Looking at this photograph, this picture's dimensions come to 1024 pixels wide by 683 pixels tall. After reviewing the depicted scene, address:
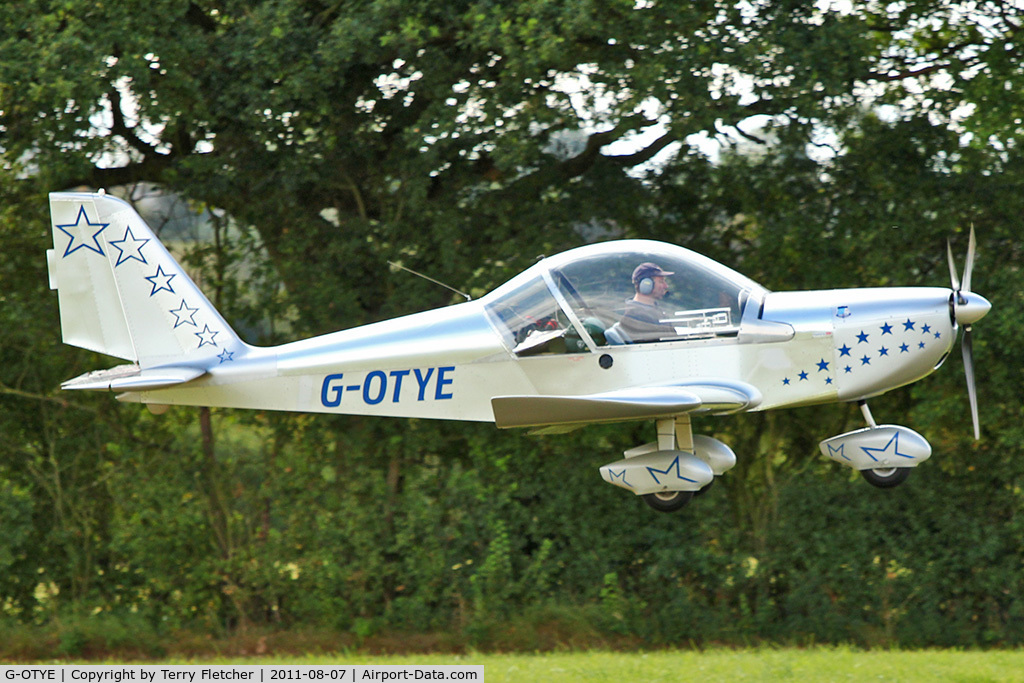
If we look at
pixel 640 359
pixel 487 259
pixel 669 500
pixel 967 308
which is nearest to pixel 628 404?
pixel 640 359

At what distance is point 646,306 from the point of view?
638 centimetres

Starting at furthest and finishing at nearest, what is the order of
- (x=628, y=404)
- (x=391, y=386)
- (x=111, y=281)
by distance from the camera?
(x=111, y=281), (x=391, y=386), (x=628, y=404)

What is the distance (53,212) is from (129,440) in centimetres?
651

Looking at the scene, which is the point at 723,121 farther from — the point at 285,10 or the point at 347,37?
the point at 285,10

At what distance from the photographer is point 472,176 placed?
38.2 feet

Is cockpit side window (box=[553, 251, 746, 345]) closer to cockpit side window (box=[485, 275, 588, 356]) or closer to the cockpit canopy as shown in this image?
the cockpit canopy

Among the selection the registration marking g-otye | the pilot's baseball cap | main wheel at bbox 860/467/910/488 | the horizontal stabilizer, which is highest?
the pilot's baseball cap

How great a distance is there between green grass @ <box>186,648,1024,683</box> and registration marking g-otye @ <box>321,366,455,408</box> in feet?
8.42

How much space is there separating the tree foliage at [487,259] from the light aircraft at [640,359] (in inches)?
157

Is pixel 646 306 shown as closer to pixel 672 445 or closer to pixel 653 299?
pixel 653 299

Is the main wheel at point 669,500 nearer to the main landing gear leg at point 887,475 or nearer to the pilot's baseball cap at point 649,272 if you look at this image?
the main landing gear leg at point 887,475

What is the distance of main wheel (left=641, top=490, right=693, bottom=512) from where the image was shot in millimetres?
6359

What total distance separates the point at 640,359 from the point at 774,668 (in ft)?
10.7

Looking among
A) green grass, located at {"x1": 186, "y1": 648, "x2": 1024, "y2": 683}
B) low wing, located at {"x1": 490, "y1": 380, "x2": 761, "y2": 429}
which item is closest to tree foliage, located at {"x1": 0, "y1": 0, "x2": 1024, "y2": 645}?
green grass, located at {"x1": 186, "y1": 648, "x2": 1024, "y2": 683}
